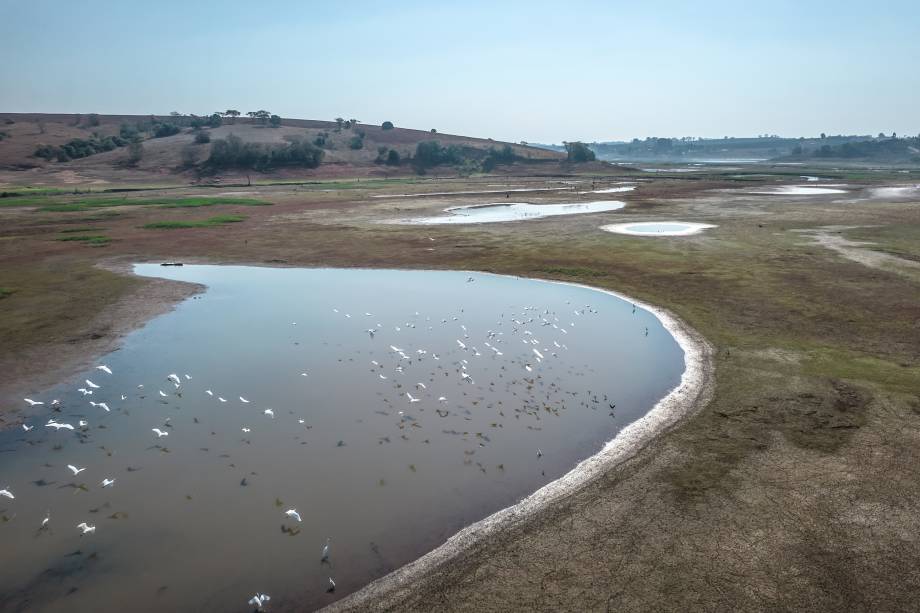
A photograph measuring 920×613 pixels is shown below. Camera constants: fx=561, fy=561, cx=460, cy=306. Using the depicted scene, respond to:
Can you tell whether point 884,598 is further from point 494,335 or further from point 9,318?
point 9,318

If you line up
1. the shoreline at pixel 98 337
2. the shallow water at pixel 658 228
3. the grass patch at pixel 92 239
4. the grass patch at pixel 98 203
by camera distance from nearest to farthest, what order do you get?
the shoreline at pixel 98 337 → the grass patch at pixel 92 239 → the shallow water at pixel 658 228 → the grass patch at pixel 98 203

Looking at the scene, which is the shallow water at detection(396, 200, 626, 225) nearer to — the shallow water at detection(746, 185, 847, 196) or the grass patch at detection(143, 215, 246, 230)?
the grass patch at detection(143, 215, 246, 230)

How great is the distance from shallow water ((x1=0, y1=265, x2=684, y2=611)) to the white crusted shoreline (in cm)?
39

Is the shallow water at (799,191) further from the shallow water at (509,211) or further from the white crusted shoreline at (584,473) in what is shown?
the white crusted shoreline at (584,473)

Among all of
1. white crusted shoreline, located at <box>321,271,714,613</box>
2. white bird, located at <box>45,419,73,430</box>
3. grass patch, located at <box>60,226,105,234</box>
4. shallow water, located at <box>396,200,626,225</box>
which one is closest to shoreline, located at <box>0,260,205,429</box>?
white bird, located at <box>45,419,73,430</box>

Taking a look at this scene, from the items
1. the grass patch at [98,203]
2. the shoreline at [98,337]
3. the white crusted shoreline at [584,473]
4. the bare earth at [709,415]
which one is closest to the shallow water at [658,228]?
the bare earth at [709,415]

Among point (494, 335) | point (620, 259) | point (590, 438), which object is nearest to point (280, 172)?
point (620, 259)

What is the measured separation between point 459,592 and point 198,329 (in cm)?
2170

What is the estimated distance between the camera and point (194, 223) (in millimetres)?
60750

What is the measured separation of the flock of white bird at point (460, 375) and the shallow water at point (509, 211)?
3556 centimetres

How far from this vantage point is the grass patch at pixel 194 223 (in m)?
58.6

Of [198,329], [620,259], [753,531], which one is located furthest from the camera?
[620,259]

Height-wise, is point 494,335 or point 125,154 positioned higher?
point 125,154

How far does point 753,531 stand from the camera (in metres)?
11.6
